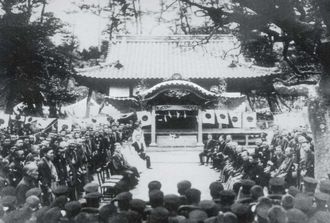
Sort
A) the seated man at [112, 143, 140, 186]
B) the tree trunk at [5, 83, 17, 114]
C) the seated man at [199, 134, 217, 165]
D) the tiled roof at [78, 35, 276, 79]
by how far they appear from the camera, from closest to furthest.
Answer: the seated man at [112, 143, 140, 186] → the seated man at [199, 134, 217, 165] → the tree trunk at [5, 83, 17, 114] → the tiled roof at [78, 35, 276, 79]

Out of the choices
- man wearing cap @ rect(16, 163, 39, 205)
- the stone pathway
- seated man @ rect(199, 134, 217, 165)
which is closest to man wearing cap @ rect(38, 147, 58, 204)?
man wearing cap @ rect(16, 163, 39, 205)

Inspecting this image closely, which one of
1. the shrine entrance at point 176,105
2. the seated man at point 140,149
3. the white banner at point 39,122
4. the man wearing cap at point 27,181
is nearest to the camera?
the man wearing cap at point 27,181

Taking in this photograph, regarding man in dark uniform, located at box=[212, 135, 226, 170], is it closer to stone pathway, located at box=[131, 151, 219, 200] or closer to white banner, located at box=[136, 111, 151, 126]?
stone pathway, located at box=[131, 151, 219, 200]

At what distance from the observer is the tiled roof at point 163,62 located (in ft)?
73.3

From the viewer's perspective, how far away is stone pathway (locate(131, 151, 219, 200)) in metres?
10.8

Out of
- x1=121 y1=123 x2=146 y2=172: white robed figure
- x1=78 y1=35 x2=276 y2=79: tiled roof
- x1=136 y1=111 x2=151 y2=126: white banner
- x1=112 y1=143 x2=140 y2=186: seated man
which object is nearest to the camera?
x1=112 y1=143 x2=140 y2=186: seated man

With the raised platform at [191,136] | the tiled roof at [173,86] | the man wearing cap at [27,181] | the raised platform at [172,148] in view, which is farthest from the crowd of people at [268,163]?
the raised platform at [191,136]

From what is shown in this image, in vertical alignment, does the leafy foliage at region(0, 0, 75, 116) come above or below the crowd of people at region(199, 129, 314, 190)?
above

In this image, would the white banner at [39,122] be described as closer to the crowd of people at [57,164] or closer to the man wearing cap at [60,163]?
the crowd of people at [57,164]

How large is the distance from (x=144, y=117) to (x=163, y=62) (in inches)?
197

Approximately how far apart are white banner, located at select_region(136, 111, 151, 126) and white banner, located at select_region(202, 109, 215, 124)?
283 cm

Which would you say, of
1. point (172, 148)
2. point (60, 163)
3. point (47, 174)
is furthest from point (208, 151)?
point (47, 174)

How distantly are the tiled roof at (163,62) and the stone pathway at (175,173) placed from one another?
660 cm

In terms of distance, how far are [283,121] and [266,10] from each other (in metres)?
14.5
